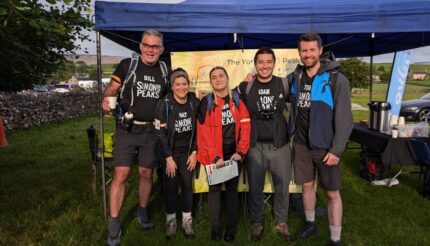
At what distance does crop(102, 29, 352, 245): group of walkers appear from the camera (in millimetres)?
3500

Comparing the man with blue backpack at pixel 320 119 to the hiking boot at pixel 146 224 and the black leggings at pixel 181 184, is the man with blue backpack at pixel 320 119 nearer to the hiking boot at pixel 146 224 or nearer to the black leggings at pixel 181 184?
the black leggings at pixel 181 184

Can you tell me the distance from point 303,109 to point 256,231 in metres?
1.36

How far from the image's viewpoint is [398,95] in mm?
6605

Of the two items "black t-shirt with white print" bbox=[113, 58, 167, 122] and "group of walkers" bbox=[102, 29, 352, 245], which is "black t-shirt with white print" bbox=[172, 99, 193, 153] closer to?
"group of walkers" bbox=[102, 29, 352, 245]

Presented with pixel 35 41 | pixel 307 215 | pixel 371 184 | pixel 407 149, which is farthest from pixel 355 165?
pixel 35 41

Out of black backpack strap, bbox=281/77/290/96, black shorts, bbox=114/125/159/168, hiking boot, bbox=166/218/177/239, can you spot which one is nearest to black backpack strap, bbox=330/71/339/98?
black backpack strap, bbox=281/77/290/96

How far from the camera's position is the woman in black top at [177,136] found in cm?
353

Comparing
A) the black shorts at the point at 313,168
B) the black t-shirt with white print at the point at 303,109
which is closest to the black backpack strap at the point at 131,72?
the black t-shirt with white print at the point at 303,109

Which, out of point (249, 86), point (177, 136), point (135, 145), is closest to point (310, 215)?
point (249, 86)

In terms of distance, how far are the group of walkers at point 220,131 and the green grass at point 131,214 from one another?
1.12 feet

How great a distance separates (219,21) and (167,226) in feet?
7.41

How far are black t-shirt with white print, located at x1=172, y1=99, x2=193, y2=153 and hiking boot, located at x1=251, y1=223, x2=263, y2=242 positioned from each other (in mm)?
1078

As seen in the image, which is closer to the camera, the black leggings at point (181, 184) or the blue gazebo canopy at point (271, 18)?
the black leggings at point (181, 184)

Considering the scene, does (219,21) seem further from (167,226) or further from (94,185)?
(94,185)
